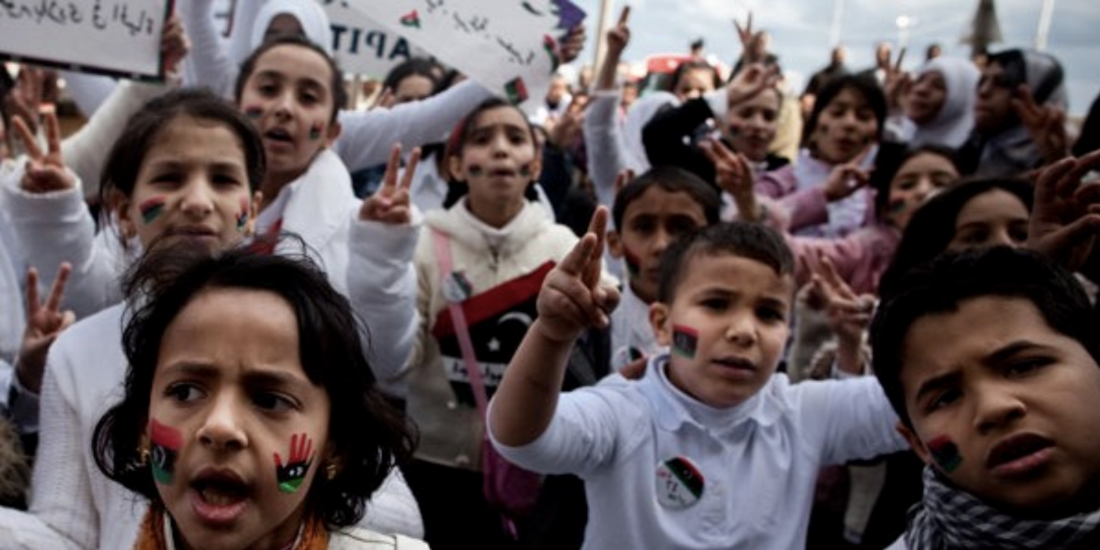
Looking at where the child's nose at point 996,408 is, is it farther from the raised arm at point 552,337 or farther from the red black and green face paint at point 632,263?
the red black and green face paint at point 632,263

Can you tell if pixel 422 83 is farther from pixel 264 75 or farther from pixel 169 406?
pixel 169 406

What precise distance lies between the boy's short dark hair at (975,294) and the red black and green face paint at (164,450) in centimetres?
126

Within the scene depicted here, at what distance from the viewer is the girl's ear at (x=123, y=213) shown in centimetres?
214

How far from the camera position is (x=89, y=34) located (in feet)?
9.25

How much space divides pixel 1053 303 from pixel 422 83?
11.2 ft

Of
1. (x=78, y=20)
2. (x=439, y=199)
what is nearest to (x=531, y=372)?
(x=78, y=20)

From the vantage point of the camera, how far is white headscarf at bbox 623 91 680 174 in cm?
445

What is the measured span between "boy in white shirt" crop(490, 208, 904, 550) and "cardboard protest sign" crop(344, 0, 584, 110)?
127 centimetres

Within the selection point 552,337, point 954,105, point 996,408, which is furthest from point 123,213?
point 954,105

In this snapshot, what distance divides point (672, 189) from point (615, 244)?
265mm

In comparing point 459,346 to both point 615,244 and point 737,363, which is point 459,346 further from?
point 737,363

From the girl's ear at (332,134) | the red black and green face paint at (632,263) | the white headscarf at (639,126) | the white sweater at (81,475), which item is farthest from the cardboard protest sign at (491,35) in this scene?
the white sweater at (81,475)

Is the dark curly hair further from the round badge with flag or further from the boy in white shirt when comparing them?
the round badge with flag

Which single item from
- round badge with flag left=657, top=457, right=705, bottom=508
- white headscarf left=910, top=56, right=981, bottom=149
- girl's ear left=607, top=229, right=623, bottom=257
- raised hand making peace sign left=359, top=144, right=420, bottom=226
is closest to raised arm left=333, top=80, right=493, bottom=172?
girl's ear left=607, top=229, right=623, bottom=257
